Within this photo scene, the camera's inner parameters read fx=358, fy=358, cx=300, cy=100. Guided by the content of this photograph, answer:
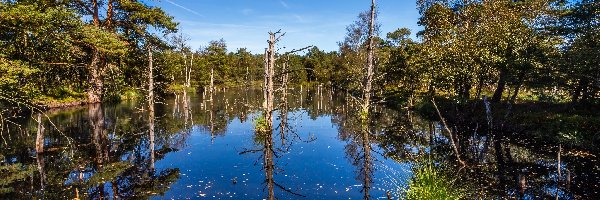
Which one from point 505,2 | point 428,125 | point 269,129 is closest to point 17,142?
point 269,129

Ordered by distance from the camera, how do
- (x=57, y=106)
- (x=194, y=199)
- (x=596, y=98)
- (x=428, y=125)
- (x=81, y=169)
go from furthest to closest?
(x=57, y=106)
(x=428, y=125)
(x=596, y=98)
(x=81, y=169)
(x=194, y=199)

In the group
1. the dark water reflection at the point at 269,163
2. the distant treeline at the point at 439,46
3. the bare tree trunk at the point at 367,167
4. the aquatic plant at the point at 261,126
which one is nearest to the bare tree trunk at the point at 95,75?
the distant treeline at the point at 439,46

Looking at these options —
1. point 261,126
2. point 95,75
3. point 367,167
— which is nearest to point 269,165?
point 367,167

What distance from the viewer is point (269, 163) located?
19.9 m

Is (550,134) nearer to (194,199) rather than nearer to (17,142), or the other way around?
(194,199)

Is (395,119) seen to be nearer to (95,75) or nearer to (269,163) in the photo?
(269,163)

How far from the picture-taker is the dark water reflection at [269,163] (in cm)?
1479

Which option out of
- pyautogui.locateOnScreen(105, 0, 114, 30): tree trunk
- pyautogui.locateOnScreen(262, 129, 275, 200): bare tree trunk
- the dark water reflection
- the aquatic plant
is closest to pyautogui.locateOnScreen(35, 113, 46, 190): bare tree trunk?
the dark water reflection

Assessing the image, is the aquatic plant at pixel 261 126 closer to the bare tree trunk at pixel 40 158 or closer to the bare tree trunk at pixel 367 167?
the bare tree trunk at pixel 367 167

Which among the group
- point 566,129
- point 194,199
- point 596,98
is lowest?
point 194,199

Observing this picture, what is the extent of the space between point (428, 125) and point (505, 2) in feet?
50.9

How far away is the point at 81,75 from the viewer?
56781mm

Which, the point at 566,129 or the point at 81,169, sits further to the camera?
the point at 566,129

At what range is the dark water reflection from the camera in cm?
1479
